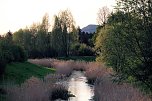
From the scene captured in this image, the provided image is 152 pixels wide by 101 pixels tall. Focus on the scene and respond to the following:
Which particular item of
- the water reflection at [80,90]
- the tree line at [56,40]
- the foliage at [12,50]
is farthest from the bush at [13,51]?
the tree line at [56,40]

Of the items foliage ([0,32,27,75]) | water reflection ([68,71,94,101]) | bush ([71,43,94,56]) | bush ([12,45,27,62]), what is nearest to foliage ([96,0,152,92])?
water reflection ([68,71,94,101])

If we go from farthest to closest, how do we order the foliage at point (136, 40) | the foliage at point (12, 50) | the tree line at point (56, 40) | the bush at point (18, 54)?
the tree line at point (56, 40) < the bush at point (18, 54) < the foliage at point (12, 50) < the foliage at point (136, 40)

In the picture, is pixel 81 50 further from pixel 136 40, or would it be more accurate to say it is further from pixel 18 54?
pixel 136 40

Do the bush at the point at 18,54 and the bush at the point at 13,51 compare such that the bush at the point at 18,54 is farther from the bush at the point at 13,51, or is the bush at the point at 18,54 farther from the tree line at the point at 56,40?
the tree line at the point at 56,40

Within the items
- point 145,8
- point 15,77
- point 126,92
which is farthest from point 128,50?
point 15,77

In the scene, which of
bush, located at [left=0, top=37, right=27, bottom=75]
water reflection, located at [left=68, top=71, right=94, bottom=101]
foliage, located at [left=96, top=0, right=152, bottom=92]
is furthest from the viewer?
bush, located at [left=0, top=37, right=27, bottom=75]

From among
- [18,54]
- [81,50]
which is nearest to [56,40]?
[81,50]

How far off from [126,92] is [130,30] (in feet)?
13.3

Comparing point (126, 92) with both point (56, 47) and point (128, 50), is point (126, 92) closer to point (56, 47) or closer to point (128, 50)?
point (128, 50)

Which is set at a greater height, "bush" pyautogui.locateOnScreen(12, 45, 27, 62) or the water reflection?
"bush" pyautogui.locateOnScreen(12, 45, 27, 62)

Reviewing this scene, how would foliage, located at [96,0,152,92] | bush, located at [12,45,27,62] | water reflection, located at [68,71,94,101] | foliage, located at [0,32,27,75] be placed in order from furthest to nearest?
bush, located at [12,45,27,62] → foliage, located at [0,32,27,75] → water reflection, located at [68,71,94,101] → foliage, located at [96,0,152,92]

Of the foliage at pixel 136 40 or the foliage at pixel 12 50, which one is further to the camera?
the foliage at pixel 12 50

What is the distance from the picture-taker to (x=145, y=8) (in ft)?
50.7

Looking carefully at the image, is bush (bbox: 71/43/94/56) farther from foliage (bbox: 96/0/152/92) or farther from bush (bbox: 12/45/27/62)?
foliage (bbox: 96/0/152/92)
